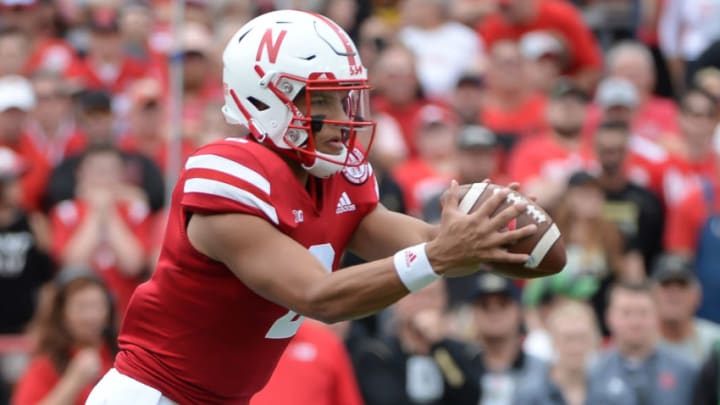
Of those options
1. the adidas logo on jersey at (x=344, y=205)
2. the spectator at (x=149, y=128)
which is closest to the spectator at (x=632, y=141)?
the spectator at (x=149, y=128)

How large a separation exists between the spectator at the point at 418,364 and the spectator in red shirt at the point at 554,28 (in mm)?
3571

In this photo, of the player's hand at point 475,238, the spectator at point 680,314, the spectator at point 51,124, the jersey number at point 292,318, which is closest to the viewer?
the player's hand at point 475,238

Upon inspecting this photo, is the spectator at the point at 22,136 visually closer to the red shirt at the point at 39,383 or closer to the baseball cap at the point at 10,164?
the baseball cap at the point at 10,164

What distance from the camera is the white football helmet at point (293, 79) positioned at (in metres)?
4.52

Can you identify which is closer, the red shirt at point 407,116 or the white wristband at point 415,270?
the white wristband at point 415,270

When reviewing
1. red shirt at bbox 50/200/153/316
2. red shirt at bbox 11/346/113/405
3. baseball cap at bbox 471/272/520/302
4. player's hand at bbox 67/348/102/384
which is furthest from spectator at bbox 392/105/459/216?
red shirt at bbox 11/346/113/405

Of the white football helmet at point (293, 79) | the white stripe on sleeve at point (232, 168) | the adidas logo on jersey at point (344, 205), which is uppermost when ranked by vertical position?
the white football helmet at point (293, 79)

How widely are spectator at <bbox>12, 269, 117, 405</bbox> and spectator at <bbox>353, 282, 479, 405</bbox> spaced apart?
132 centimetres

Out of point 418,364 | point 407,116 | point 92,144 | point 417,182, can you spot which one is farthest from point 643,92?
point 92,144

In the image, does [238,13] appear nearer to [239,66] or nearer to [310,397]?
[310,397]

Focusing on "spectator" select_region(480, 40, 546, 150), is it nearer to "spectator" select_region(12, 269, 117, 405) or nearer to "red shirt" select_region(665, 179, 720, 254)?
"red shirt" select_region(665, 179, 720, 254)

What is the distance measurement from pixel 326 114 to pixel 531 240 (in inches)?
30.1

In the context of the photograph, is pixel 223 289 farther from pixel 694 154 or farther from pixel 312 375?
pixel 694 154

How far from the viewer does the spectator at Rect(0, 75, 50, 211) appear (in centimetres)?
912
